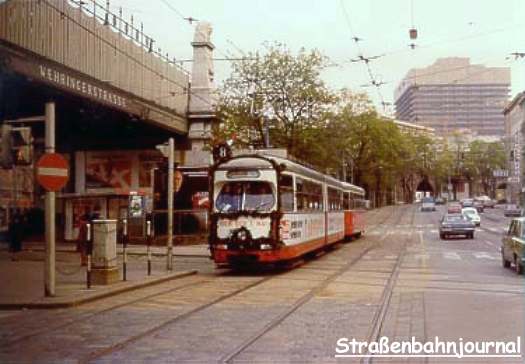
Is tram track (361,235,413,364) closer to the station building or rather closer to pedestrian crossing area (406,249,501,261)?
pedestrian crossing area (406,249,501,261)

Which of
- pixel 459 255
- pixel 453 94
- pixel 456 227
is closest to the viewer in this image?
pixel 459 255

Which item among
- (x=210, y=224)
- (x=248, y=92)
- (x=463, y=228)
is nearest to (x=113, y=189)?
(x=248, y=92)

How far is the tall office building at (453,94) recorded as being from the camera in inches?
1916

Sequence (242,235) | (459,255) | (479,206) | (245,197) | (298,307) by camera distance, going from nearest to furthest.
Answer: (298,307), (242,235), (245,197), (459,255), (479,206)

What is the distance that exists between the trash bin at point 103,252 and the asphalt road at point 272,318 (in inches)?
46.3

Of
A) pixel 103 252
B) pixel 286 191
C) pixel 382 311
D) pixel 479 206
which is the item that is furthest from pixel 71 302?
pixel 479 206

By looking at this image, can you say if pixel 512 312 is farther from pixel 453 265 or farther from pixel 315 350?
pixel 453 265

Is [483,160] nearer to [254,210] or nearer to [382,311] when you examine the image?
[254,210]

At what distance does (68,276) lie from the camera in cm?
2242

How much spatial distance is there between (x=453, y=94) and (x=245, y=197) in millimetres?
55943

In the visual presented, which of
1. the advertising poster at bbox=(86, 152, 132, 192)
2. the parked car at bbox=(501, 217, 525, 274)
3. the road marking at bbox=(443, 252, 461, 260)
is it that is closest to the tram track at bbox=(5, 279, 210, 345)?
the parked car at bbox=(501, 217, 525, 274)

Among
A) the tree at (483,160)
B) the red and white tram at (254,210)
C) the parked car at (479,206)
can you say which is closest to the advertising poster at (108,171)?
the red and white tram at (254,210)

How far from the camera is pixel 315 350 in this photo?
10430mm

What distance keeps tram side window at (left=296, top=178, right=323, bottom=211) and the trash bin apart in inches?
280
